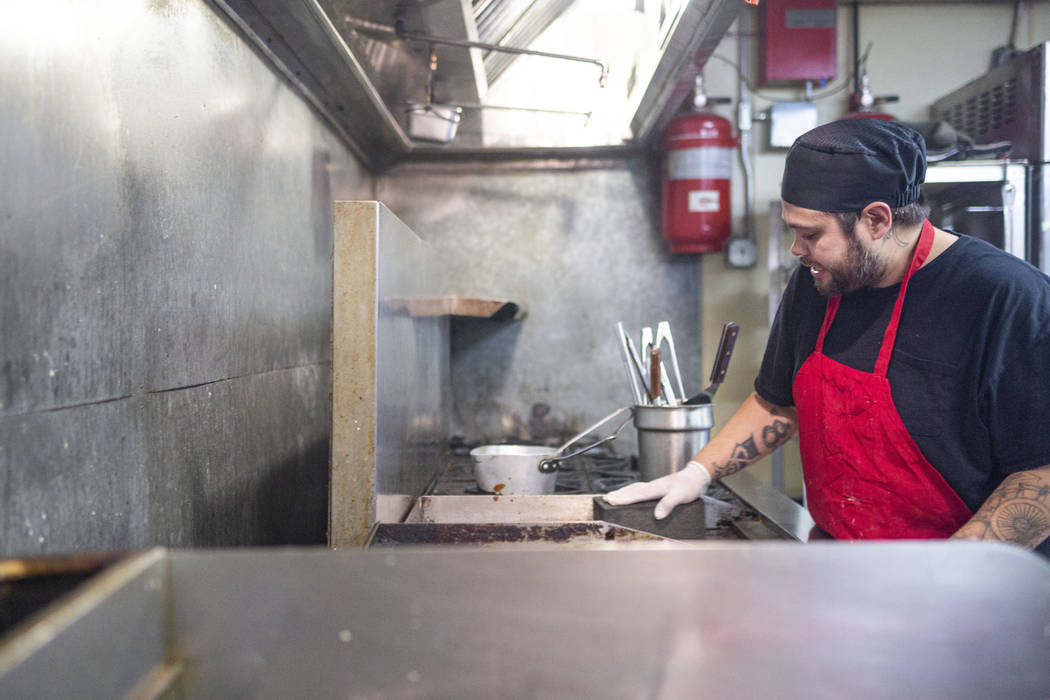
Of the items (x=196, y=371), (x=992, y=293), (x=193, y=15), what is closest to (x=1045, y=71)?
(x=992, y=293)

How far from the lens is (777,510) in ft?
5.24

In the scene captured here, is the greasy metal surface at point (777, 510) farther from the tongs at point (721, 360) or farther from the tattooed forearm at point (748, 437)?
the tongs at point (721, 360)

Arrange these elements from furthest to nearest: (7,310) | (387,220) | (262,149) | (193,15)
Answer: (262,149) < (193,15) < (387,220) < (7,310)

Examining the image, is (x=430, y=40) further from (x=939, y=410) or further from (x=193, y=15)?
(x=939, y=410)

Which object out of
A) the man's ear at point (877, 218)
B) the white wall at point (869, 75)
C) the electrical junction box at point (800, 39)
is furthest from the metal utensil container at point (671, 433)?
the electrical junction box at point (800, 39)

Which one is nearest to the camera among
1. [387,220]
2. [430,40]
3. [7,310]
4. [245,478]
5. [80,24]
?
[7,310]

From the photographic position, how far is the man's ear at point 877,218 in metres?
1.28

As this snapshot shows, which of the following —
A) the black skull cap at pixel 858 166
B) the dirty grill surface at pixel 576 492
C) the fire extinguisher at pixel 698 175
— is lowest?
the dirty grill surface at pixel 576 492

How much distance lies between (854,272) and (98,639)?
129cm

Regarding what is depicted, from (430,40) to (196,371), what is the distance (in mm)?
1179

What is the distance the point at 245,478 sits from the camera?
5.42ft

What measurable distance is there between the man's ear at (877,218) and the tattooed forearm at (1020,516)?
18.2 inches

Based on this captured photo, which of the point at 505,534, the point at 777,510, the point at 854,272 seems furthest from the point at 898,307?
the point at 505,534

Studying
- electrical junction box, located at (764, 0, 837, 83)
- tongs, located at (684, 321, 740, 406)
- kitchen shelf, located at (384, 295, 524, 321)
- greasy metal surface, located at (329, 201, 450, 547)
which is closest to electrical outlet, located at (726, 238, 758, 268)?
electrical junction box, located at (764, 0, 837, 83)
